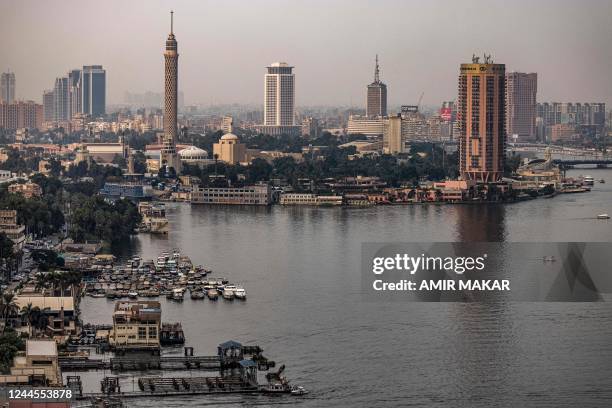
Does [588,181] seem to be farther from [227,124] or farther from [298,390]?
[298,390]

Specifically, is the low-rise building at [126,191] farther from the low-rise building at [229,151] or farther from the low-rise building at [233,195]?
the low-rise building at [229,151]

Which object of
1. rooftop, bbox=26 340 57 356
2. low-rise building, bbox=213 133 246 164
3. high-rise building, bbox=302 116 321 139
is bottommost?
rooftop, bbox=26 340 57 356

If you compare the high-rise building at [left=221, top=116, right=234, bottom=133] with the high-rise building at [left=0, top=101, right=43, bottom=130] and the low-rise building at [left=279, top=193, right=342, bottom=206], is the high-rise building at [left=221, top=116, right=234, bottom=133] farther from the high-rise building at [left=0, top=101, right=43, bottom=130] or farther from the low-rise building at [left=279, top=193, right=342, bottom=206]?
the low-rise building at [left=279, top=193, right=342, bottom=206]

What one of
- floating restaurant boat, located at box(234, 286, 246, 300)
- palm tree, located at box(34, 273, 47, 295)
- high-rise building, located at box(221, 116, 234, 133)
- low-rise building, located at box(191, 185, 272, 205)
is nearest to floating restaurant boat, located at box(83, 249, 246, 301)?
floating restaurant boat, located at box(234, 286, 246, 300)

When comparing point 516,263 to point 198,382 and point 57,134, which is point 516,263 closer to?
point 198,382

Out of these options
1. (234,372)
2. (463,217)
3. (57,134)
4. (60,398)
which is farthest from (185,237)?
(57,134)

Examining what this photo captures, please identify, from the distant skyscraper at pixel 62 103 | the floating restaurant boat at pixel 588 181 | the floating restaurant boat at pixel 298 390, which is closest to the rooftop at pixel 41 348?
the floating restaurant boat at pixel 298 390
